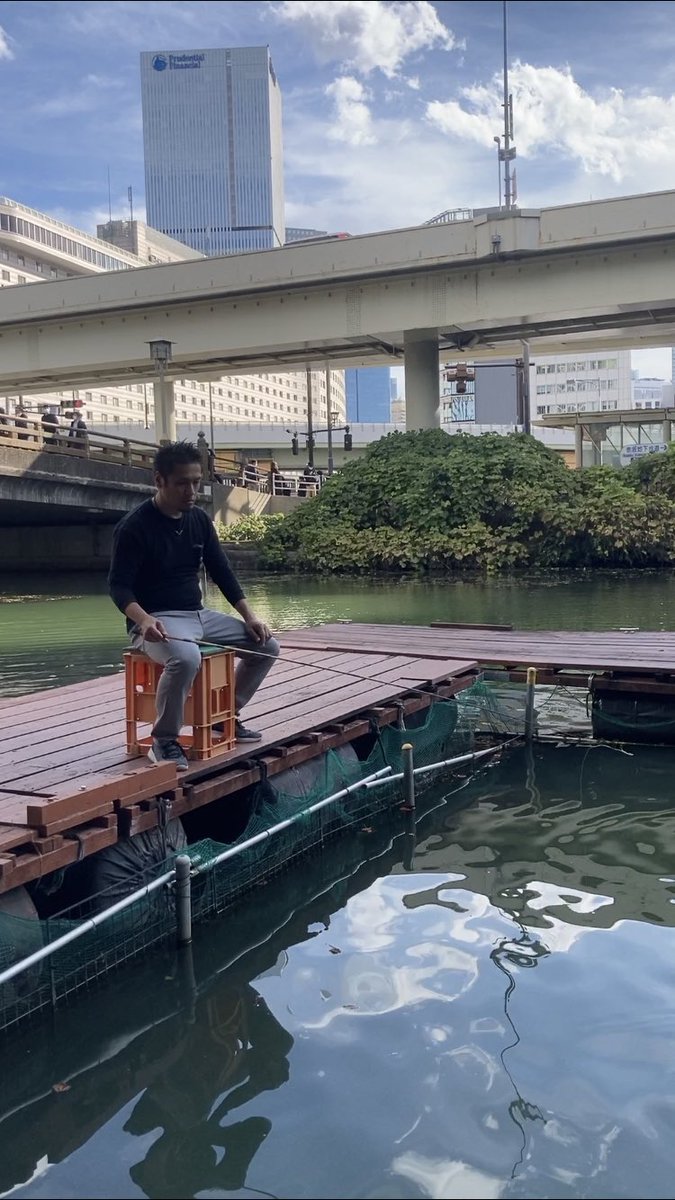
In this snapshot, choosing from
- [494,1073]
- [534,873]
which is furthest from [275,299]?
[494,1073]

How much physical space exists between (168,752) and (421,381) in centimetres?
3027

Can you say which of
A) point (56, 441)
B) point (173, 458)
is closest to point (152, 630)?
point (173, 458)

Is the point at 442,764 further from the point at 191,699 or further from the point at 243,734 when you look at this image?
the point at 191,699

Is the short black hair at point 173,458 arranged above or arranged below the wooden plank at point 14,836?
above

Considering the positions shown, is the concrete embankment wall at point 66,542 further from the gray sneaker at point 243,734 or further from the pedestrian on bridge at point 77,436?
the gray sneaker at point 243,734

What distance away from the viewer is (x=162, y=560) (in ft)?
18.9

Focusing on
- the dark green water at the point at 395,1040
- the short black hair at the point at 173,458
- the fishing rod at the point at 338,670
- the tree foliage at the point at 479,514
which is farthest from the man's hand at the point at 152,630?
the tree foliage at the point at 479,514

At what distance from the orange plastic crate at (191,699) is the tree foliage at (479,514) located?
76.6ft

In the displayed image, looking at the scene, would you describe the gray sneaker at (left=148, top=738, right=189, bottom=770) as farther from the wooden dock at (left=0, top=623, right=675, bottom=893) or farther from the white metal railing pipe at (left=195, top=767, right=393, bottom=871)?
the white metal railing pipe at (left=195, top=767, right=393, bottom=871)

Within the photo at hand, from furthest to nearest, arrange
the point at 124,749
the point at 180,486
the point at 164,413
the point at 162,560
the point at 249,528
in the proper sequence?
the point at 164,413
the point at 249,528
the point at 124,749
the point at 162,560
the point at 180,486

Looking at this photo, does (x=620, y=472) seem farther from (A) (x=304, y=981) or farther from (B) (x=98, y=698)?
(A) (x=304, y=981)

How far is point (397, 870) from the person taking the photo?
6422 mm

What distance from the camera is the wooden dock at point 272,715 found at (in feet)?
16.3

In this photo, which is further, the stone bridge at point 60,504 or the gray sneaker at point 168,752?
the stone bridge at point 60,504
